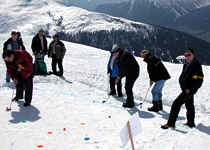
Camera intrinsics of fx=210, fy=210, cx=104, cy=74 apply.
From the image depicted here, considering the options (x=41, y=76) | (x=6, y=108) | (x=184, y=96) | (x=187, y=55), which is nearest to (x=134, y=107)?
(x=184, y=96)

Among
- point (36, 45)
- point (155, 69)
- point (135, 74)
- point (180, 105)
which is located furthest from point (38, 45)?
point (180, 105)

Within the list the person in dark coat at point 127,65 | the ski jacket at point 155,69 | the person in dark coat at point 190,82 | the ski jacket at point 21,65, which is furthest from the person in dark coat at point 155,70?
the ski jacket at point 21,65

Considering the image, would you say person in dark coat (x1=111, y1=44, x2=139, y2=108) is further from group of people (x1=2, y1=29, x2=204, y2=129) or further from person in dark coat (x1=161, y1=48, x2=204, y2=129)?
person in dark coat (x1=161, y1=48, x2=204, y2=129)

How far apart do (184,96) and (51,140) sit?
3437 millimetres

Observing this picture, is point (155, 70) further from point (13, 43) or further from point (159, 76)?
point (13, 43)

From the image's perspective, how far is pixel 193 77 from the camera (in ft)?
17.4

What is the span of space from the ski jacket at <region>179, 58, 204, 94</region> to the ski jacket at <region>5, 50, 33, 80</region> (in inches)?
176

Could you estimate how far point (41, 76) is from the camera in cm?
1023

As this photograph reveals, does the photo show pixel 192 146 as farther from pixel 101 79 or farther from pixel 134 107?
pixel 101 79

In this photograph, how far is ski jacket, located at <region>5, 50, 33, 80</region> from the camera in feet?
20.1

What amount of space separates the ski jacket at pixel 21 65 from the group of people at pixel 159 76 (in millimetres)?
2674

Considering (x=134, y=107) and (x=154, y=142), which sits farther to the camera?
(x=134, y=107)

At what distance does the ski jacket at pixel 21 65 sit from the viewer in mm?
6129

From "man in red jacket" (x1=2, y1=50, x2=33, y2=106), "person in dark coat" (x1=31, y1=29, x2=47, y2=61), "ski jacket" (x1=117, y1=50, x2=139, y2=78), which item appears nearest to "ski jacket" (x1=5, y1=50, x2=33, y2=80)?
"man in red jacket" (x1=2, y1=50, x2=33, y2=106)
